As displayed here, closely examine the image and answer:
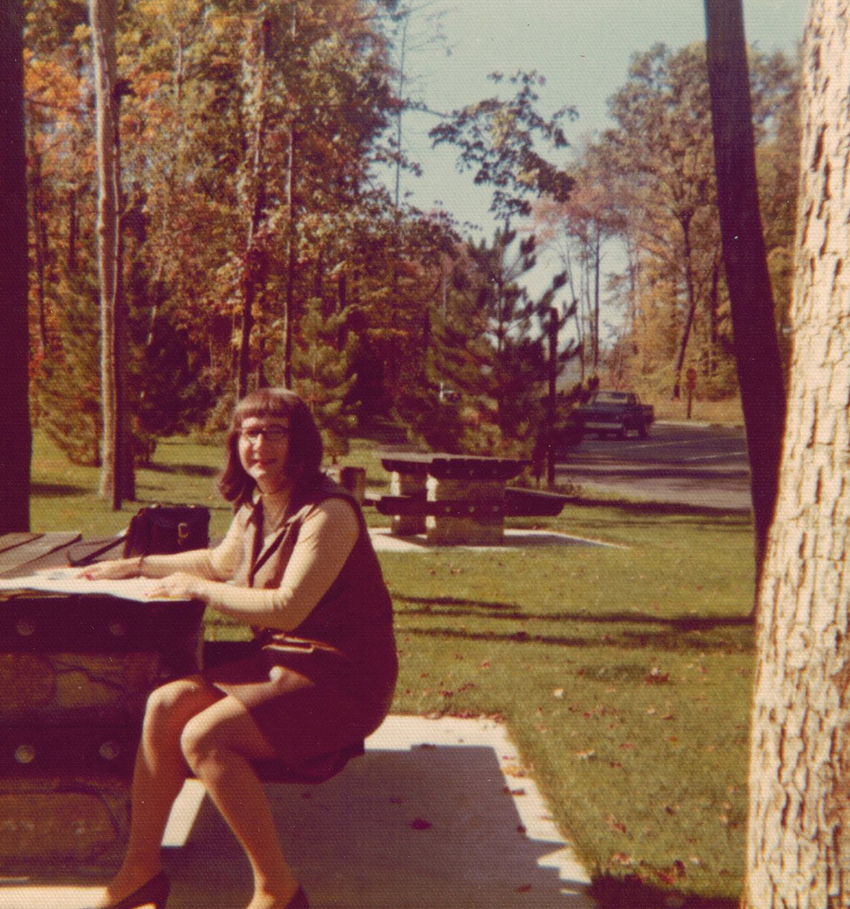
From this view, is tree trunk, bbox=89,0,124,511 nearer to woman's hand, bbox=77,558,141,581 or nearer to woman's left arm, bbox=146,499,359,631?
woman's hand, bbox=77,558,141,581

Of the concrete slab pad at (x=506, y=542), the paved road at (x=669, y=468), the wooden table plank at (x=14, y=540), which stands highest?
the wooden table plank at (x=14, y=540)

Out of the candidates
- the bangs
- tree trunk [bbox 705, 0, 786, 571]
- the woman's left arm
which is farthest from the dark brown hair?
tree trunk [bbox 705, 0, 786, 571]

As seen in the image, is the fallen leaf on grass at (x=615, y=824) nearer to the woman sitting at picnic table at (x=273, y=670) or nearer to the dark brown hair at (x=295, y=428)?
the woman sitting at picnic table at (x=273, y=670)

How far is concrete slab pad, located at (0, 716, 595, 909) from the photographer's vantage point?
3.55 m

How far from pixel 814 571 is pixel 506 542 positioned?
32.4 ft

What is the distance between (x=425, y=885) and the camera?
3654 millimetres

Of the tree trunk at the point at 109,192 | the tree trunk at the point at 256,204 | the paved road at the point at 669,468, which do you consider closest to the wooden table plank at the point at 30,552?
the tree trunk at the point at 109,192

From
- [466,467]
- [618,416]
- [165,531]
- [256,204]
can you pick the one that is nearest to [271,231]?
[256,204]

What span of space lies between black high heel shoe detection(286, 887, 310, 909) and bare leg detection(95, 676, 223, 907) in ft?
1.34

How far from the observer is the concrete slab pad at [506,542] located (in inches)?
468

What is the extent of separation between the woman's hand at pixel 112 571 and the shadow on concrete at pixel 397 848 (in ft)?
3.09

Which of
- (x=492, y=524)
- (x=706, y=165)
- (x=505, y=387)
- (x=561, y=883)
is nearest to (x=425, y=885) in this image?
(x=561, y=883)

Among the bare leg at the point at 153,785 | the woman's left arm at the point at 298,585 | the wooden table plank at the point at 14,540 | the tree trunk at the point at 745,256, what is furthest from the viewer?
the tree trunk at the point at 745,256

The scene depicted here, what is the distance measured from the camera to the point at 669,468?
2866 cm
